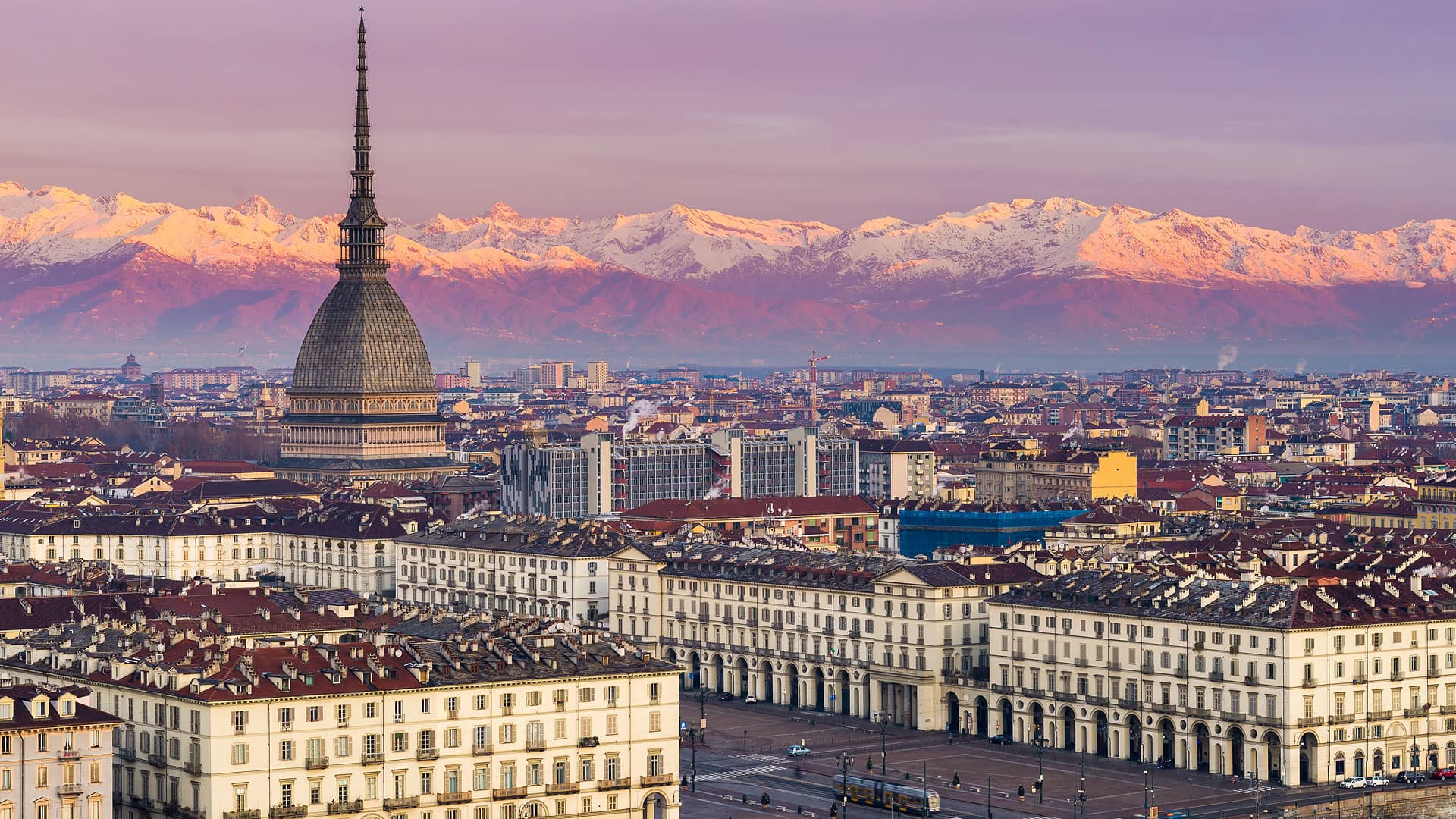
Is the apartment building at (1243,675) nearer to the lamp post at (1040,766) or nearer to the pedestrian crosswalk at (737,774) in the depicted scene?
the lamp post at (1040,766)

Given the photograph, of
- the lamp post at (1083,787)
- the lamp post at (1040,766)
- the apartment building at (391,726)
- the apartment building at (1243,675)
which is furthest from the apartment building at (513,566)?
the apartment building at (391,726)

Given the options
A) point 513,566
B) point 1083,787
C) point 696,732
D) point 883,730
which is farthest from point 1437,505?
point 1083,787

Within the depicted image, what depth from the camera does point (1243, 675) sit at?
10044 cm

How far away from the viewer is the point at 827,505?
182 metres

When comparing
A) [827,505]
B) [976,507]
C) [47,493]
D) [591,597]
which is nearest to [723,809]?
[591,597]

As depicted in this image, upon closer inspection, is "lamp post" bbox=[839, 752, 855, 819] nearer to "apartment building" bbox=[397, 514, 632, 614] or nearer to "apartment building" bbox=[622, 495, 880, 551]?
"apartment building" bbox=[397, 514, 632, 614]

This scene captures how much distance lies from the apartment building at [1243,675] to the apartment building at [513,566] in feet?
98.9

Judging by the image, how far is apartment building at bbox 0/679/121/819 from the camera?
252 ft

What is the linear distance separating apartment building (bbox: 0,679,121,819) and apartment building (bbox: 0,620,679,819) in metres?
3.08

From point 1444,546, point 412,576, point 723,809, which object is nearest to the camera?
point 723,809

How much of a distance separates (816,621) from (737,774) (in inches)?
788

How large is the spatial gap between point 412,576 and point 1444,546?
53.0m

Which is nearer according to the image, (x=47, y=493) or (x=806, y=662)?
(x=806, y=662)

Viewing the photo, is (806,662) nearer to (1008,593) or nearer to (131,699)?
(1008,593)
